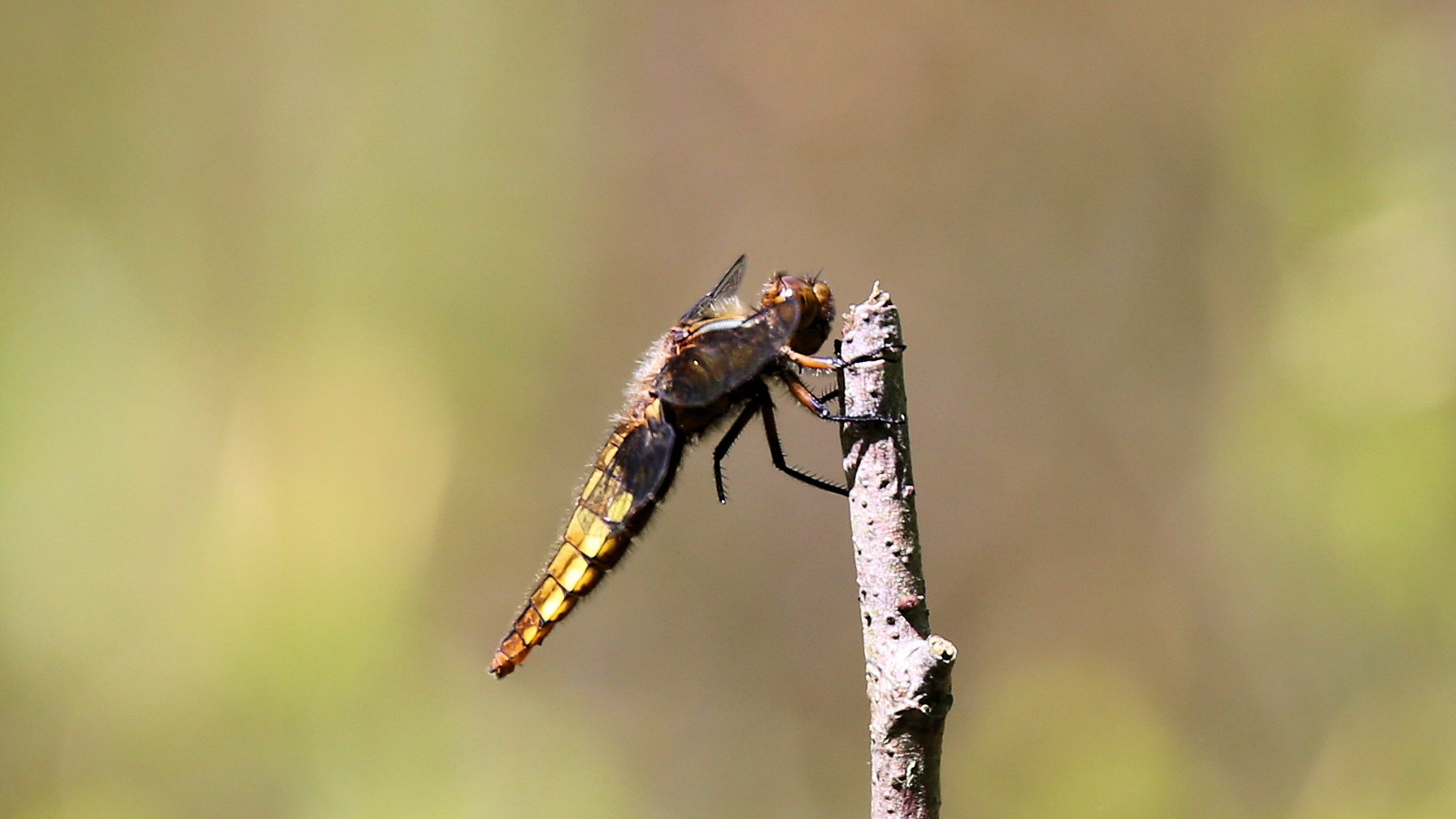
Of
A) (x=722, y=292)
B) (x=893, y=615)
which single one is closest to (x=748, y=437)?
(x=722, y=292)

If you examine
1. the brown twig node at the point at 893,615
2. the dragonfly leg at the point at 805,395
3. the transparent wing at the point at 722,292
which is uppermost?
the transparent wing at the point at 722,292

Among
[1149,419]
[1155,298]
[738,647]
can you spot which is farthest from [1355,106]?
[738,647]

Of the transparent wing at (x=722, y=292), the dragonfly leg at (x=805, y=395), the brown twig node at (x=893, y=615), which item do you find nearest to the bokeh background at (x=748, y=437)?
the transparent wing at (x=722, y=292)

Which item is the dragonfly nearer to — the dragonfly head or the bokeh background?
the dragonfly head

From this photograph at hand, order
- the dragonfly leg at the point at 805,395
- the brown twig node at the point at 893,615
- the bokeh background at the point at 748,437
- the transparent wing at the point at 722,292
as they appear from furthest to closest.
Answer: the bokeh background at the point at 748,437
the transparent wing at the point at 722,292
the dragonfly leg at the point at 805,395
the brown twig node at the point at 893,615

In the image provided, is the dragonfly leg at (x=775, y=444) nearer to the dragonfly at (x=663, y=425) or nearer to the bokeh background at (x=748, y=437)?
the dragonfly at (x=663, y=425)

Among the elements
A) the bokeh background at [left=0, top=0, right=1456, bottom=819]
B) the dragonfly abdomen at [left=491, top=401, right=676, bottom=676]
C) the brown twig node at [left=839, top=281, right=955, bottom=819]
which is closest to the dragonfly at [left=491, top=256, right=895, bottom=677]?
the dragonfly abdomen at [left=491, top=401, right=676, bottom=676]

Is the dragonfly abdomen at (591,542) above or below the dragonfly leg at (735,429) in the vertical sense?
below

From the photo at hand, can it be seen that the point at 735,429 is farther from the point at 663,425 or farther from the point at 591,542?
the point at 591,542
